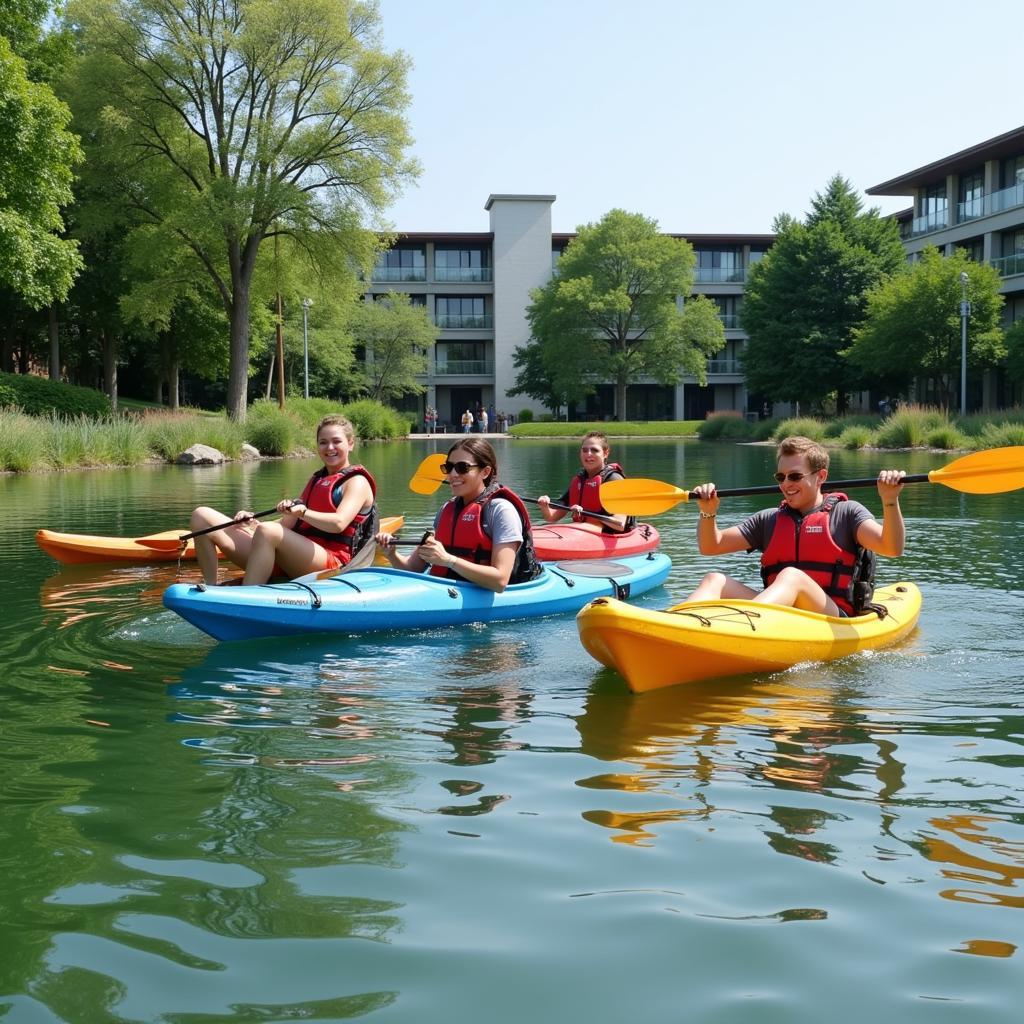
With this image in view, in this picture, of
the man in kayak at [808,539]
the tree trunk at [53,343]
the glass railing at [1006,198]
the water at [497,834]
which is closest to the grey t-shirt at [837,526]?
the man in kayak at [808,539]

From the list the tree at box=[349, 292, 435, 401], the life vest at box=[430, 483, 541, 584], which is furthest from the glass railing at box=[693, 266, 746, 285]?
the life vest at box=[430, 483, 541, 584]

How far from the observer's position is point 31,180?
2134 cm

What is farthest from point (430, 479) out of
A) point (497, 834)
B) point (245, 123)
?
point (245, 123)

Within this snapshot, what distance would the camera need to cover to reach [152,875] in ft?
11.0

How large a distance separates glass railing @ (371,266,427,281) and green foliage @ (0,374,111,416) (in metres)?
37.3

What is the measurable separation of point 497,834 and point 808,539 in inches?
119

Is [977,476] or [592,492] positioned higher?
[977,476]

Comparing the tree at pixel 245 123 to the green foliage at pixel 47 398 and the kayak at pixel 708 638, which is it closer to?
the green foliage at pixel 47 398

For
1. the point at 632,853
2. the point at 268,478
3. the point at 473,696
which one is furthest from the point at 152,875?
the point at 268,478

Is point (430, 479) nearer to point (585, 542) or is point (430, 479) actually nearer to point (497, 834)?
point (585, 542)

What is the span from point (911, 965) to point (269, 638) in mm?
4637

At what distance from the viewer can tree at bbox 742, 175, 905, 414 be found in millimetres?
40500

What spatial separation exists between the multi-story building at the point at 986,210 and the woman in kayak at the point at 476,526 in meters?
34.5

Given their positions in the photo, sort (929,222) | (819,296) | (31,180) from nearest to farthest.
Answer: (31,180), (819,296), (929,222)
